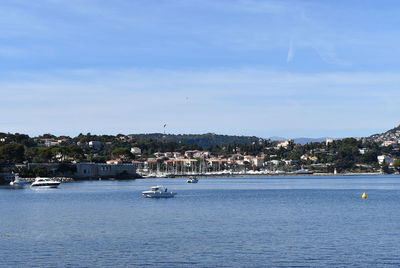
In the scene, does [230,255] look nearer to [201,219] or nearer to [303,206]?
[201,219]

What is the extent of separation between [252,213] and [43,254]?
882 inches

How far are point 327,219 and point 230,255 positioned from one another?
54.5ft

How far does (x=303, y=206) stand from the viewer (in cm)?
5656

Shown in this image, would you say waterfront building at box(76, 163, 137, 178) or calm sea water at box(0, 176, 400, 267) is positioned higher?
waterfront building at box(76, 163, 137, 178)

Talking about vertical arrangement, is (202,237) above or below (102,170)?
below

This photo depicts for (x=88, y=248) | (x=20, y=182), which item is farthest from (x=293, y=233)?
(x=20, y=182)

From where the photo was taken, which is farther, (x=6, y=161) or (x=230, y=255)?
(x=6, y=161)

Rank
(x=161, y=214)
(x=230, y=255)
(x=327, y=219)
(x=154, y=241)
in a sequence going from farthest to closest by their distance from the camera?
(x=161, y=214), (x=327, y=219), (x=154, y=241), (x=230, y=255)

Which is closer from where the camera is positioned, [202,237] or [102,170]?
[202,237]

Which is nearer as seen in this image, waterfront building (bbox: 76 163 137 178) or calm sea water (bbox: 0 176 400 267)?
calm sea water (bbox: 0 176 400 267)

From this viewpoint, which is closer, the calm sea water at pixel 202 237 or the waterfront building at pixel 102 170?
the calm sea water at pixel 202 237

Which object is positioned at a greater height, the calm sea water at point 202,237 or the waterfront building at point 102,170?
the waterfront building at point 102,170

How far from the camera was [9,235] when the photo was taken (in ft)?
118

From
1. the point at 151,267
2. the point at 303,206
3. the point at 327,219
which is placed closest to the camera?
the point at 151,267
